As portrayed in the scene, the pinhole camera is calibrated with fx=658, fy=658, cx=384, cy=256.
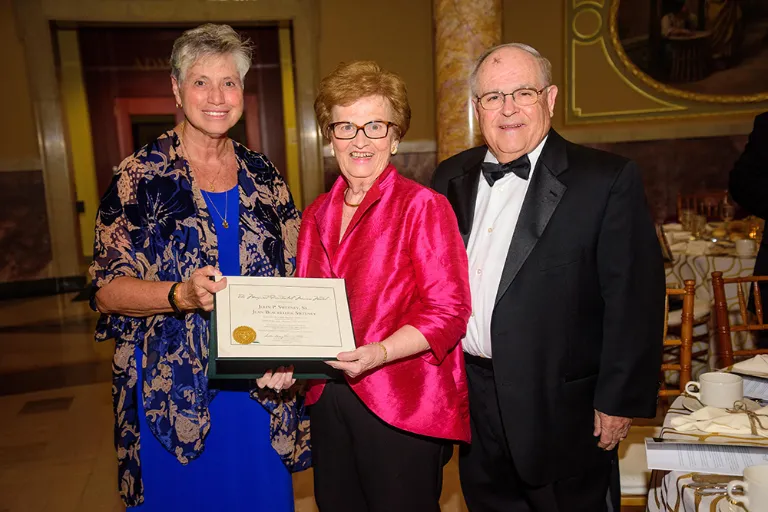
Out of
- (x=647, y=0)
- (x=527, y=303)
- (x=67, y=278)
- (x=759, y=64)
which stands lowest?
(x=67, y=278)

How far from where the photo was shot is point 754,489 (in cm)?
114

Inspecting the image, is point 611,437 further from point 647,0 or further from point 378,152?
point 647,0

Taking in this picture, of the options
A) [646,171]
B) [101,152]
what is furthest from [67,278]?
[646,171]

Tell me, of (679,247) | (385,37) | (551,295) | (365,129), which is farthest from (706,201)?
(365,129)

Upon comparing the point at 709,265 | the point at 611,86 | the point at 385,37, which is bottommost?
the point at 709,265

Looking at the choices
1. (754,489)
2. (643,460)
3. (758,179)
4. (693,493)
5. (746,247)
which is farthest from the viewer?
Answer: (746,247)

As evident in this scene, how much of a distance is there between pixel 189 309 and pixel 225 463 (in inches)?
19.2

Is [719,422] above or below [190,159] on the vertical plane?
below

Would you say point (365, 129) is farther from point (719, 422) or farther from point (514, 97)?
point (719, 422)

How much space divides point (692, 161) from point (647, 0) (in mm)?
2083

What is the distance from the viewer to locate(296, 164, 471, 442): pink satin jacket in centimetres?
164

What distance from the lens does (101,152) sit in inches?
390

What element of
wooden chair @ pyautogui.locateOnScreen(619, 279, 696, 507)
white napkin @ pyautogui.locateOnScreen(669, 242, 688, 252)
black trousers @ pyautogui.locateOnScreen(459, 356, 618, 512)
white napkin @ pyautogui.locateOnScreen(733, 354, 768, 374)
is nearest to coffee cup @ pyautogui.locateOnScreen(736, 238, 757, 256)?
white napkin @ pyautogui.locateOnScreen(669, 242, 688, 252)

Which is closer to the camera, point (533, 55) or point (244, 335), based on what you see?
point (244, 335)
